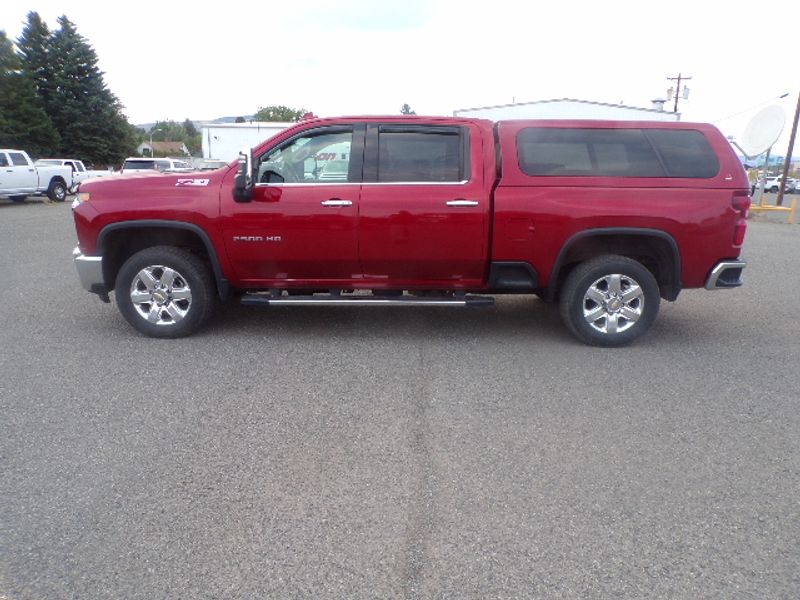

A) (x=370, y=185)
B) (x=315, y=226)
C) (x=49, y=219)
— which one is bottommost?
(x=49, y=219)

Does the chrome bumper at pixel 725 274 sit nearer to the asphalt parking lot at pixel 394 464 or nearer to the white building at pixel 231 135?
the asphalt parking lot at pixel 394 464

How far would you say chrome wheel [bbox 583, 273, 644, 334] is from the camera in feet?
19.0

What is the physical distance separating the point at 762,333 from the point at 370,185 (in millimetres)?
4197

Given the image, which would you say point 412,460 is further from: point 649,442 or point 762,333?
point 762,333

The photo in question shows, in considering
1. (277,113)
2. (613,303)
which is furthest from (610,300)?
(277,113)

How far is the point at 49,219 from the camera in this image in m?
18.1

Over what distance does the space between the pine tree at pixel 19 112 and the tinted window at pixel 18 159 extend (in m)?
22.8

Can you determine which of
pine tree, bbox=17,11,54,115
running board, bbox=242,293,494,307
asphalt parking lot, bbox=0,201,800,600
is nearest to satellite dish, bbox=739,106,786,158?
asphalt parking lot, bbox=0,201,800,600

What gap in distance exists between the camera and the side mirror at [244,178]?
5.48 m

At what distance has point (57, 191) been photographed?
25125 millimetres

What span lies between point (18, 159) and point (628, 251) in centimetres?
2287

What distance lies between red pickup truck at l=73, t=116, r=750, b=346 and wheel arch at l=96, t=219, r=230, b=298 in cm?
2

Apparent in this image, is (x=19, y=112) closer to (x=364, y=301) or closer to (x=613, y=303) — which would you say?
(x=364, y=301)

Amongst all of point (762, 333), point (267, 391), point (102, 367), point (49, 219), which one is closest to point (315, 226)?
point (267, 391)
